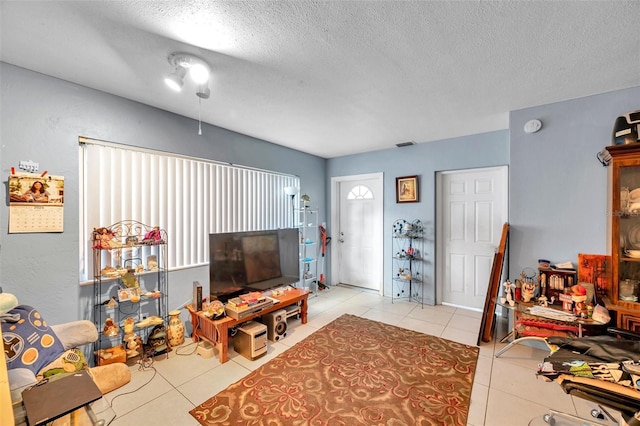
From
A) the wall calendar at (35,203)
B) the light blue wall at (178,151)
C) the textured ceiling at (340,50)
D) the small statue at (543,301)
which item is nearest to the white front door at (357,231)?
the light blue wall at (178,151)

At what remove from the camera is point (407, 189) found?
4.01 m

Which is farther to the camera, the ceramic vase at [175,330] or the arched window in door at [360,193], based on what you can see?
the arched window in door at [360,193]

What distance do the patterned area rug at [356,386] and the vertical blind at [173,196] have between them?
5.13 ft

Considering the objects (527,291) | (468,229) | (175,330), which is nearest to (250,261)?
(175,330)

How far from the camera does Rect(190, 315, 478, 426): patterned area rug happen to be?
1723 mm

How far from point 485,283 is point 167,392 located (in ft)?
12.7

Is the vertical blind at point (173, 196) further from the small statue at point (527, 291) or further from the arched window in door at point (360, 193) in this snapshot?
the small statue at point (527, 291)

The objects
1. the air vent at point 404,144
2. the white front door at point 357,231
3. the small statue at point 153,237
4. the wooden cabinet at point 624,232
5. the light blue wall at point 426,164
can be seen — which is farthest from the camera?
the white front door at point 357,231

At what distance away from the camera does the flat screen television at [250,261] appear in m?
2.67

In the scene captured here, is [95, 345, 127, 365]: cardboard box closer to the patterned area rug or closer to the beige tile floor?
the beige tile floor

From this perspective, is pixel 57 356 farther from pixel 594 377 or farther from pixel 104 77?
pixel 594 377

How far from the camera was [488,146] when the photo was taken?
339 cm

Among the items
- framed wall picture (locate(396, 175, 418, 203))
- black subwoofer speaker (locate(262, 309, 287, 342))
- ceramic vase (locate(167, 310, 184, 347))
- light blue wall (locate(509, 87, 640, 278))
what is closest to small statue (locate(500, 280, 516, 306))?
light blue wall (locate(509, 87, 640, 278))

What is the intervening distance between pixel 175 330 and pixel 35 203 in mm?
1588
